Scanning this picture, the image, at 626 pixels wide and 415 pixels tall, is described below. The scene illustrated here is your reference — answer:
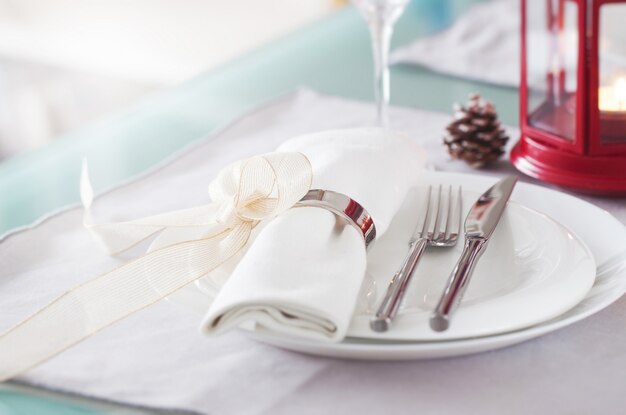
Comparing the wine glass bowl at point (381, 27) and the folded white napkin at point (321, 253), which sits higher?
the wine glass bowl at point (381, 27)

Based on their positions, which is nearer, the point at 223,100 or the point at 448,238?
the point at 448,238

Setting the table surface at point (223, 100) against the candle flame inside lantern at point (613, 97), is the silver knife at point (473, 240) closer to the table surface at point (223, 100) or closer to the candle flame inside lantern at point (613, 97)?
the candle flame inside lantern at point (613, 97)

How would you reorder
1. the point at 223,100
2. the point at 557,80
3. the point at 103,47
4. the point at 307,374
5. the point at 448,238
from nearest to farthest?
1. the point at 307,374
2. the point at 448,238
3. the point at 557,80
4. the point at 223,100
5. the point at 103,47

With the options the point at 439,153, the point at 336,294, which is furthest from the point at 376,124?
the point at 336,294

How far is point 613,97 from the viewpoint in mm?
592

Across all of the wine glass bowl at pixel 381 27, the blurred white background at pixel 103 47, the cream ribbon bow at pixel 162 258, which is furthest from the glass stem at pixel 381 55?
the blurred white background at pixel 103 47

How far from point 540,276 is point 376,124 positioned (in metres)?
0.30

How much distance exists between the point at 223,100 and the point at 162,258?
435 millimetres

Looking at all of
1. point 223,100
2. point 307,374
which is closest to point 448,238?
point 307,374

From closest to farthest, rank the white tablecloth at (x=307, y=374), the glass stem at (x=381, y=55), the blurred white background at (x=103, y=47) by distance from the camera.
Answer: the white tablecloth at (x=307, y=374) → the glass stem at (x=381, y=55) → the blurred white background at (x=103, y=47)

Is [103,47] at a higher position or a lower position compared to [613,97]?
lower

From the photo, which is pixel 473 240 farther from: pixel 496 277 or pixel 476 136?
pixel 476 136

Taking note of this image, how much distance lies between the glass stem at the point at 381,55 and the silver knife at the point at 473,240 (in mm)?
171

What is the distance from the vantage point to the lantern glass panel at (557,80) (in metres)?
0.62
